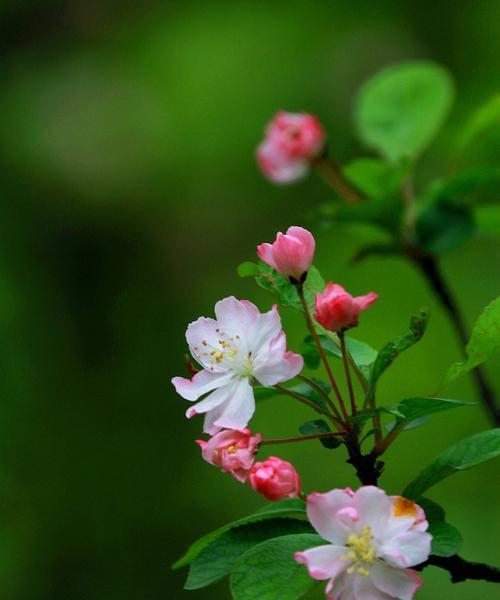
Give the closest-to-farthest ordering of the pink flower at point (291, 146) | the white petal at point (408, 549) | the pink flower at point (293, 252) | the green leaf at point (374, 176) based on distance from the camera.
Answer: the white petal at point (408, 549)
the pink flower at point (293, 252)
the green leaf at point (374, 176)
the pink flower at point (291, 146)

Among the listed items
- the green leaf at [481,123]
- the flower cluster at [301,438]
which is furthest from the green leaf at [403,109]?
the flower cluster at [301,438]

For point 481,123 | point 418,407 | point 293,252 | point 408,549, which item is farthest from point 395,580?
point 481,123

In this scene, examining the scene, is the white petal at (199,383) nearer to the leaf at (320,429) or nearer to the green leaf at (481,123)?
the leaf at (320,429)

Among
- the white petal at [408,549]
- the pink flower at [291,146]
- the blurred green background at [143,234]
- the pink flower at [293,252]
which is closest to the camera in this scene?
the white petal at [408,549]

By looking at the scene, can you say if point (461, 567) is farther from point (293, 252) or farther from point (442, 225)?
point (442, 225)

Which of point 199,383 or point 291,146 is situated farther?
point 291,146

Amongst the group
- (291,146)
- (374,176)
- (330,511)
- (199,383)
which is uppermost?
(291,146)
